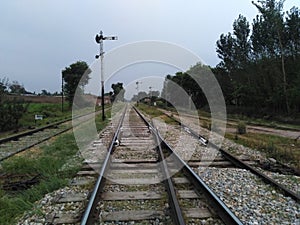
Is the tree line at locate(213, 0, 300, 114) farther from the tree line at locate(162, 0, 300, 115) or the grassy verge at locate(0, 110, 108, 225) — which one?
the grassy verge at locate(0, 110, 108, 225)

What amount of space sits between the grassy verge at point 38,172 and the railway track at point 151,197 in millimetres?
885

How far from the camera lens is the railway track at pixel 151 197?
11.3 ft

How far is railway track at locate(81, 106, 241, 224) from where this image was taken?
3.44m

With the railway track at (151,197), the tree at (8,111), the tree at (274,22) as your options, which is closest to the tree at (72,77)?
the tree at (8,111)

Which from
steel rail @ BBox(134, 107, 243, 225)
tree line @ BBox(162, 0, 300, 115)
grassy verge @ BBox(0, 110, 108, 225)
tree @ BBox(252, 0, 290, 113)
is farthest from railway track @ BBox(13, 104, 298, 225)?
tree @ BBox(252, 0, 290, 113)

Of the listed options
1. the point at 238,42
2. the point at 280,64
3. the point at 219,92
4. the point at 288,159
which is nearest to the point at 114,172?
the point at 288,159

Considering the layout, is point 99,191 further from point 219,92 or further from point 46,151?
point 219,92

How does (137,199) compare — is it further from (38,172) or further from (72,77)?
(72,77)

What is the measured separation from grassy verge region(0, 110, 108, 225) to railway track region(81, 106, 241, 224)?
0.88 metres

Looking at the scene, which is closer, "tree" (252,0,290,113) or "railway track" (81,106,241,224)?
"railway track" (81,106,241,224)

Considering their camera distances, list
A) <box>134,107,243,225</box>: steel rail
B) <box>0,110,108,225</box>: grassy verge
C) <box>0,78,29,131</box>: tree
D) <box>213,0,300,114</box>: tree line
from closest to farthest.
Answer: <box>134,107,243,225</box>: steel rail → <box>0,110,108,225</box>: grassy verge → <box>0,78,29,131</box>: tree → <box>213,0,300,114</box>: tree line

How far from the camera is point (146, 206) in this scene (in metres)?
3.88

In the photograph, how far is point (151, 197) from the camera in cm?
418

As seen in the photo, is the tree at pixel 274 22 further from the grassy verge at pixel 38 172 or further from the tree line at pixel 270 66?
the grassy verge at pixel 38 172
